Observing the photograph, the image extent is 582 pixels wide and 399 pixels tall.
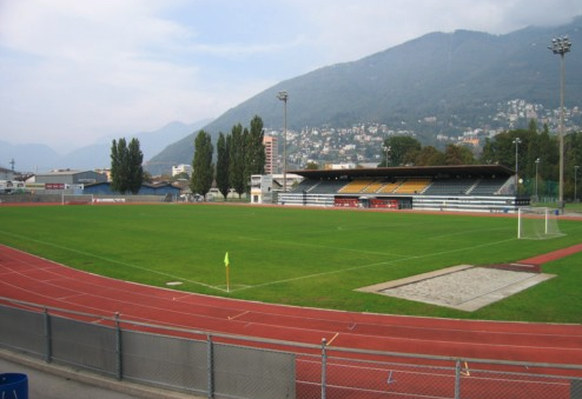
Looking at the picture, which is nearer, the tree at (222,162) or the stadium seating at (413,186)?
the stadium seating at (413,186)

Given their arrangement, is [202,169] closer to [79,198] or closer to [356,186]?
[79,198]

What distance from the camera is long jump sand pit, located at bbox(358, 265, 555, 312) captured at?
14.9m

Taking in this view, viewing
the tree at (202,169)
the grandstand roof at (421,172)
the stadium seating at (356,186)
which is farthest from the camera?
the tree at (202,169)

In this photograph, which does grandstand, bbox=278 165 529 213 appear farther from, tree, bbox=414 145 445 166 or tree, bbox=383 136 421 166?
tree, bbox=383 136 421 166

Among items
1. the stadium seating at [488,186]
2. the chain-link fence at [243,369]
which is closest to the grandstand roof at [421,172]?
the stadium seating at [488,186]

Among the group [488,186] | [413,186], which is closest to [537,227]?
[488,186]

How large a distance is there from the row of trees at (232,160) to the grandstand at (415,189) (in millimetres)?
13296

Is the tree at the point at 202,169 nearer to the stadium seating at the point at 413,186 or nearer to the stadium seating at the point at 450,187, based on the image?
the stadium seating at the point at 413,186

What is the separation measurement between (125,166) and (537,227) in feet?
282

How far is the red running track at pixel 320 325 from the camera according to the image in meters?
10.5

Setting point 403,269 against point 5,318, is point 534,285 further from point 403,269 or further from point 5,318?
point 5,318

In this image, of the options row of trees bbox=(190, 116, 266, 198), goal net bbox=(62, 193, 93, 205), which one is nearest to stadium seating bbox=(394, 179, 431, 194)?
row of trees bbox=(190, 116, 266, 198)

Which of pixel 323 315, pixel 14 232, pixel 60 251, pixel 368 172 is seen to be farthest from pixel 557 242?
pixel 368 172

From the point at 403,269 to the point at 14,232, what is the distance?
1146 inches
